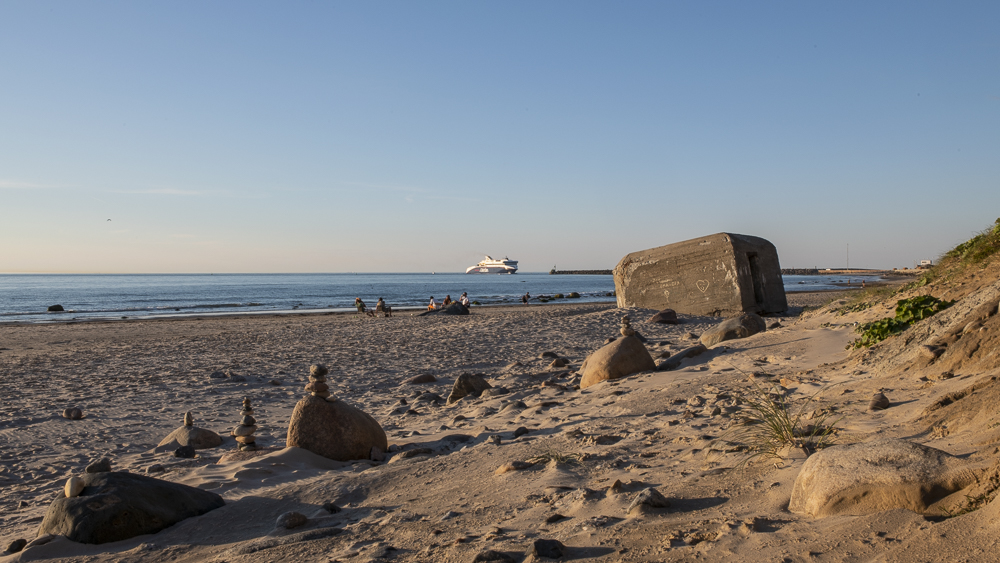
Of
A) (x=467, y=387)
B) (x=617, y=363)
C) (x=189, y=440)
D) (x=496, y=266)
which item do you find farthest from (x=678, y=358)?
(x=496, y=266)

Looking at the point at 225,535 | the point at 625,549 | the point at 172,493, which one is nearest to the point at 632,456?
the point at 625,549

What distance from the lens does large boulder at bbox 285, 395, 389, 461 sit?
5.51 metres

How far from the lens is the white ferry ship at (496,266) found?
177 metres

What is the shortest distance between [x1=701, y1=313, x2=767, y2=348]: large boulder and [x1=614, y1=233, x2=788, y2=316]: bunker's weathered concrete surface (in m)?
8.28

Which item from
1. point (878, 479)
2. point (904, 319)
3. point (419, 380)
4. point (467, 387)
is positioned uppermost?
point (904, 319)

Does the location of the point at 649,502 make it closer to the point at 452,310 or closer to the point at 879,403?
the point at 879,403

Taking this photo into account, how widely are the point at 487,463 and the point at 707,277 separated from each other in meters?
15.7

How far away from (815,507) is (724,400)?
118 inches

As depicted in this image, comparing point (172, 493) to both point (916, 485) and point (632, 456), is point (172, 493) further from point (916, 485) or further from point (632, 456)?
point (916, 485)

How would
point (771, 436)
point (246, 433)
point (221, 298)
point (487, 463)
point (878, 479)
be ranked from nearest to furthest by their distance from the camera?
point (878, 479) → point (771, 436) → point (487, 463) → point (246, 433) → point (221, 298)

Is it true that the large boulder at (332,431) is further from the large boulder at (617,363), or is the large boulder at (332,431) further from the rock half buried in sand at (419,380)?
the rock half buried in sand at (419,380)

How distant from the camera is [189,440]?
6219 mm

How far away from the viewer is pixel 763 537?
8.64ft

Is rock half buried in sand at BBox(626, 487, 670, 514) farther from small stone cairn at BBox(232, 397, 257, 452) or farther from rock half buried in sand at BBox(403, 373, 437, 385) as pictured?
rock half buried in sand at BBox(403, 373, 437, 385)
